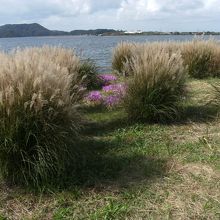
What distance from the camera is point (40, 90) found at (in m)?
4.45

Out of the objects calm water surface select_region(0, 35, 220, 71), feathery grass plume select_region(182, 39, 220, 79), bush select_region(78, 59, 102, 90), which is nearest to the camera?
bush select_region(78, 59, 102, 90)

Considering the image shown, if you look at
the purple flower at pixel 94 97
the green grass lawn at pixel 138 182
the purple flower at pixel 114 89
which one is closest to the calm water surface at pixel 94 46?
the purple flower at pixel 114 89

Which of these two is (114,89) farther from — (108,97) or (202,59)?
(202,59)

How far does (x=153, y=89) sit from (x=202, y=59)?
19.2ft

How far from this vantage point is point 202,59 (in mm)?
12227

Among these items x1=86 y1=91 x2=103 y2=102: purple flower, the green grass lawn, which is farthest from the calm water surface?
the green grass lawn

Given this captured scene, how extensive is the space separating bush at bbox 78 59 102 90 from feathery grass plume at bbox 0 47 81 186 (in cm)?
492

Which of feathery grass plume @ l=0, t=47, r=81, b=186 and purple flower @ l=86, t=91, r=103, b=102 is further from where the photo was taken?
purple flower @ l=86, t=91, r=103, b=102

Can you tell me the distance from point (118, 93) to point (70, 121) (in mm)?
2760

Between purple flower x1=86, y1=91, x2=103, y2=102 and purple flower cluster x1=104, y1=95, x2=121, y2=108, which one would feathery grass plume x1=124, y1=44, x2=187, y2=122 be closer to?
purple flower cluster x1=104, y1=95, x2=121, y2=108

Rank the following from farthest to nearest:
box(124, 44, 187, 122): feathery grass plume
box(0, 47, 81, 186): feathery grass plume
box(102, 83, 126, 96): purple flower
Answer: box(102, 83, 126, 96): purple flower < box(124, 44, 187, 122): feathery grass plume < box(0, 47, 81, 186): feathery grass plume

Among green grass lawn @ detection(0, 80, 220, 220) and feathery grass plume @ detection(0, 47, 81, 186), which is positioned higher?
feathery grass plume @ detection(0, 47, 81, 186)

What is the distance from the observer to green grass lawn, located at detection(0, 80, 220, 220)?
4.02 metres

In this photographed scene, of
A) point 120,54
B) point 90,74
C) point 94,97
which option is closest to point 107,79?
point 90,74
